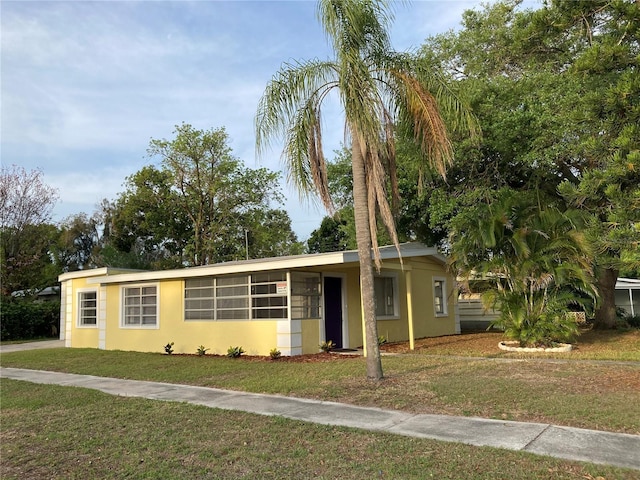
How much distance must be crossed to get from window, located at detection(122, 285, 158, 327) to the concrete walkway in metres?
7.38

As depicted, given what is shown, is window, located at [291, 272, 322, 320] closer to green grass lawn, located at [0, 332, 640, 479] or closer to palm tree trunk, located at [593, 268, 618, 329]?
green grass lawn, located at [0, 332, 640, 479]

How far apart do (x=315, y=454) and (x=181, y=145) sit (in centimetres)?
2466

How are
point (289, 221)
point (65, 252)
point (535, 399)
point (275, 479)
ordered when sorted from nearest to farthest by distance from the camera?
point (275, 479) < point (535, 399) < point (289, 221) < point (65, 252)

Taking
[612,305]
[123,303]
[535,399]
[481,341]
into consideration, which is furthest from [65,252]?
[535,399]

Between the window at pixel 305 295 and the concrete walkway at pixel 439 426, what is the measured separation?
4396mm

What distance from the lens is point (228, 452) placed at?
18.0 ft

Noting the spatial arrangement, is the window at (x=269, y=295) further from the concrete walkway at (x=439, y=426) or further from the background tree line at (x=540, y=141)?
the concrete walkway at (x=439, y=426)

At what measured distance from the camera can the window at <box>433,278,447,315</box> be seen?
18.5 metres

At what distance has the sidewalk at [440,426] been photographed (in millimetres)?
5223

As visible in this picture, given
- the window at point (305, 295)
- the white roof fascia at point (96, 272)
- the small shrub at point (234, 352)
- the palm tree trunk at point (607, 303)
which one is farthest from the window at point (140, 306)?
the palm tree trunk at point (607, 303)

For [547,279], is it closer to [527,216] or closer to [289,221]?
[527,216]

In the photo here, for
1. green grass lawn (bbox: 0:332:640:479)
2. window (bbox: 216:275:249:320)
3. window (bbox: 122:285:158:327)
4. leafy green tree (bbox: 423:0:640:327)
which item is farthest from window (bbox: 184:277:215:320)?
leafy green tree (bbox: 423:0:640:327)

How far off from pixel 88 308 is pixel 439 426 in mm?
16501

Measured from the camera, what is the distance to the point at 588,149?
32.2ft
